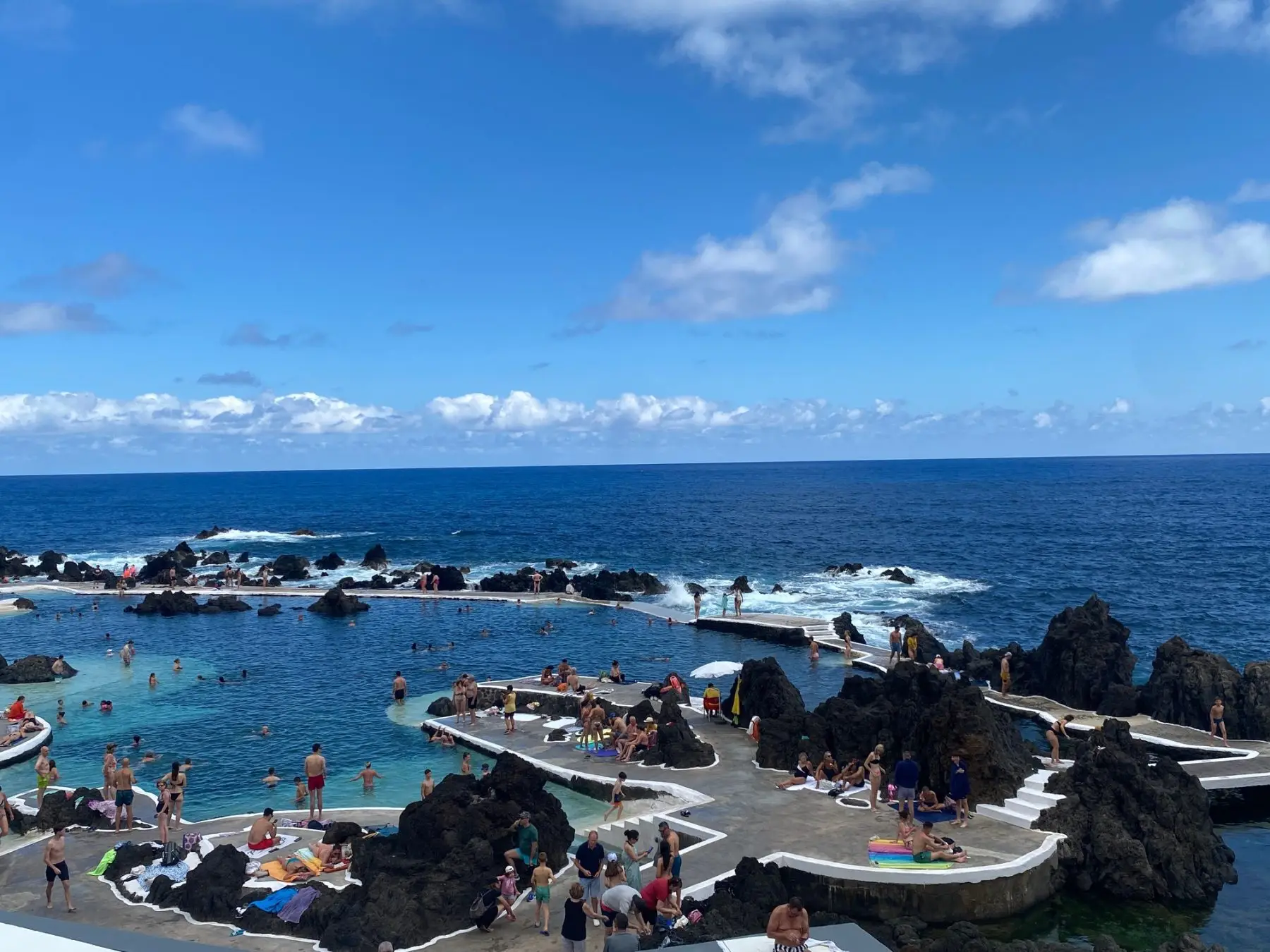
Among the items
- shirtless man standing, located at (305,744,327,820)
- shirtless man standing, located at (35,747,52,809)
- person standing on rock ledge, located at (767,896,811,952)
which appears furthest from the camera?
shirtless man standing, located at (35,747,52,809)

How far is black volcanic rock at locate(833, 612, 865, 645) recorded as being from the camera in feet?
167

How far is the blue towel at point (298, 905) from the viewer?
1811cm

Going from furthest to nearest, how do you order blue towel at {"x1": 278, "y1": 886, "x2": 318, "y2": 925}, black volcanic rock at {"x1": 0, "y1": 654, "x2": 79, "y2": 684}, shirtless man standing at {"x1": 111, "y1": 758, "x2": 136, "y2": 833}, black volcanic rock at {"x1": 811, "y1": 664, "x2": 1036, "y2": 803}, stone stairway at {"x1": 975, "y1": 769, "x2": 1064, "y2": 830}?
black volcanic rock at {"x1": 0, "y1": 654, "x2": 79, "y2": 684} < shirtless man standing at {"x1": 111, "y1": 758, "x2": 136, "y2": 833} < black volcanic rock at {"x1": 811, "y1": 664, "x2": 1036, "y2": 803} < stone stairway at {"x1": 975, "y1": 769, "x2": 1064, "y2": 830} < blue towel at {"x1": 278, "y1": 886, "x2": 318, "y2": 925}

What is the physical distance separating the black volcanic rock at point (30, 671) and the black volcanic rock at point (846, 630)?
39.3 metres

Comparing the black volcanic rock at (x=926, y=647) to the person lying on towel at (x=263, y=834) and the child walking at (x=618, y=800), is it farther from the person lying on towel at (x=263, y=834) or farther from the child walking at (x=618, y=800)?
the person lying on towel at (x=263, y=834)

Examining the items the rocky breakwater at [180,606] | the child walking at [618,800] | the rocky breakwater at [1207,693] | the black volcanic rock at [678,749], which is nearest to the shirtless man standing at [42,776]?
the child walking at [618,800]

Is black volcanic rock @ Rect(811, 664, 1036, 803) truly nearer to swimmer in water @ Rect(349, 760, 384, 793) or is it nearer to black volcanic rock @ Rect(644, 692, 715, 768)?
black volcanic rock @ Rect(644, 692, 715, 768)

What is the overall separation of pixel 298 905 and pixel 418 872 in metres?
2.35

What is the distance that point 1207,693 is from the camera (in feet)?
107

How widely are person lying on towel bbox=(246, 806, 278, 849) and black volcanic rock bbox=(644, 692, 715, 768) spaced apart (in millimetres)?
10758

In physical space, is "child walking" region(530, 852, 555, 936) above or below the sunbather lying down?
above

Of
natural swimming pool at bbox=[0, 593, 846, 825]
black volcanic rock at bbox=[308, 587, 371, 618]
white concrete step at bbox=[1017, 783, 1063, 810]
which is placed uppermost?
white concrete step at bbox=[1017, 783, 1063, 810]

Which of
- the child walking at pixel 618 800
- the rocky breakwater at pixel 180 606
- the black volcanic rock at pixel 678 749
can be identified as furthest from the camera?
the rocky breakwater at pixel 180 606

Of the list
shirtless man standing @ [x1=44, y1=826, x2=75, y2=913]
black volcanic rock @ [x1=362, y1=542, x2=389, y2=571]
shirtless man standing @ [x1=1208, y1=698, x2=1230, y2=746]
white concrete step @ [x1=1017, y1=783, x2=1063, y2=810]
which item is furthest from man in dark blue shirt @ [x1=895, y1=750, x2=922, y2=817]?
black volcanic rock @ [x1=362, y1=542, x2=389, y2=571]
